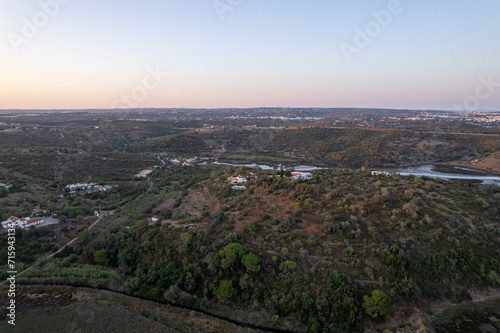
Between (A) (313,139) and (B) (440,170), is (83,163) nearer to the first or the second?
(A) (313,139)

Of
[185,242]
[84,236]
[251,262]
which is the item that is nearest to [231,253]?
[251,262]

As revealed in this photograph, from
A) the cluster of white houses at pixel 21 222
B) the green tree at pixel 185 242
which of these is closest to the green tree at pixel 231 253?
the green tree at pixel 185 242

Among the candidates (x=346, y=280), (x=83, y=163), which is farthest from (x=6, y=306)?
(x=83, y=163)

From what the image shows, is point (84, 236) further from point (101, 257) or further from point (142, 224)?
point (142, 224)

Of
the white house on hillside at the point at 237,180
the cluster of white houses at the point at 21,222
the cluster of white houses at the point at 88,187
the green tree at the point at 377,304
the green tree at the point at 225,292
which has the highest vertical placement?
the white house on hillside at the point at 237,180

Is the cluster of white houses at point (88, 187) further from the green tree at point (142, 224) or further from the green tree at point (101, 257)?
the green tree at point (101, 257)
